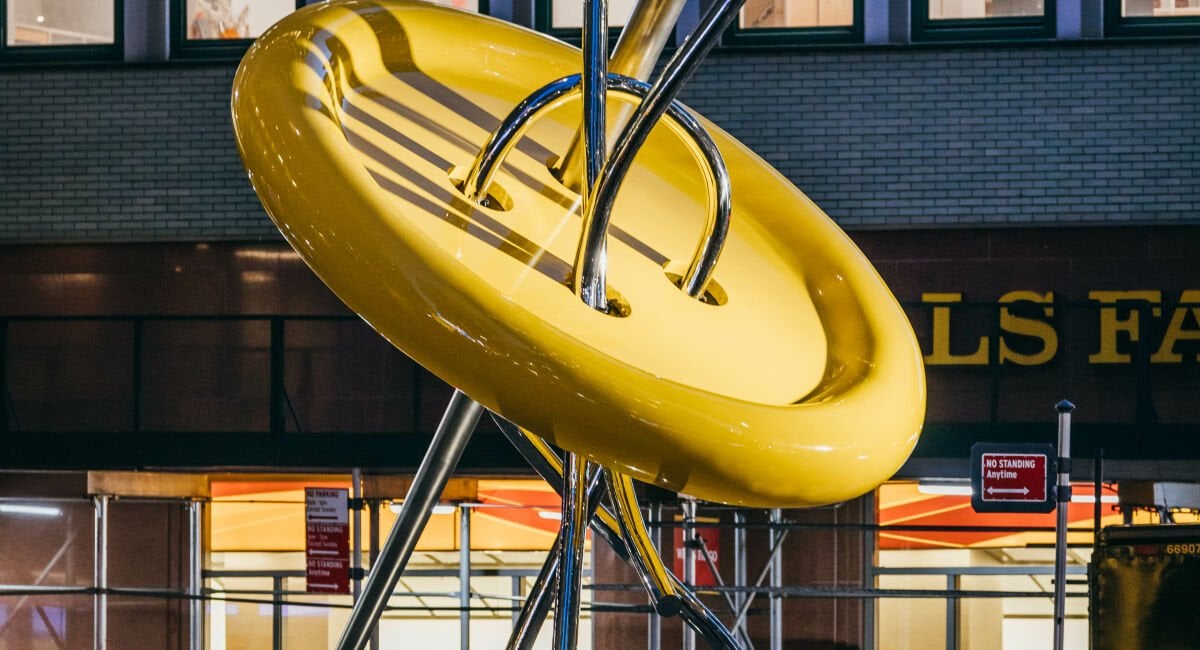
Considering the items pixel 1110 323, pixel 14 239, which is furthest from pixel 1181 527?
pixel 14 239

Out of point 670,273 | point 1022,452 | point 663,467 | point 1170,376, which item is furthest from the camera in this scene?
Answer: point 1170,376

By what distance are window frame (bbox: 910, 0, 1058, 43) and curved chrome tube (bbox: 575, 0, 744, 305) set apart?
31.7 feet

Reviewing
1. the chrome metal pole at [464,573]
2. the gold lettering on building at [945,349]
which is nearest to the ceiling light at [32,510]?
the chrome metal pole at [464,573]

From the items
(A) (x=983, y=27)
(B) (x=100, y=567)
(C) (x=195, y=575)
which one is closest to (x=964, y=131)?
(A) (x=983, y=27)

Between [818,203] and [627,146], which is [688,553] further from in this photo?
[627,146]

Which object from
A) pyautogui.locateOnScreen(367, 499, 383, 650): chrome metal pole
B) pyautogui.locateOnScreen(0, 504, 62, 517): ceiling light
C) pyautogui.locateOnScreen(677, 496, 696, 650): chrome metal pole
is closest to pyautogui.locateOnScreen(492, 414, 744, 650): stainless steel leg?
pyautogui.locateOnScreen(677, 496, 696, 650): chrome metal pole

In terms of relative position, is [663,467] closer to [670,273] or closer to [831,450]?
[831,450]

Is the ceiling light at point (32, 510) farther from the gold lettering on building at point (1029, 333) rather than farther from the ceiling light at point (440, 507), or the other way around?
the gold lettering on building at point (1029, 333)

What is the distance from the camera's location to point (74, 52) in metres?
12.3

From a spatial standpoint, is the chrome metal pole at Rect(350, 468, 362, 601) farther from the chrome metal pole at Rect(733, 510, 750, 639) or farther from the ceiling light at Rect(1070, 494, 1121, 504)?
the ceiling light at Rect(1070, 494, 1121, 504)

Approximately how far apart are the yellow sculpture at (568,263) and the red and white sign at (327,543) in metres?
7.60

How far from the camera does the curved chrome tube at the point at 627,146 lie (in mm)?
2283

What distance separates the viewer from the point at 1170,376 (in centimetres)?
1112

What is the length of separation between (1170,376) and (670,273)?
941 cm
